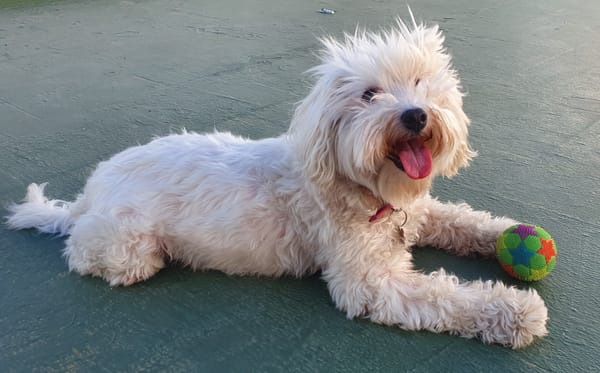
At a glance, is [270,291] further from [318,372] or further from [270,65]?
[270,65]

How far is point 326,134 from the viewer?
2502mm

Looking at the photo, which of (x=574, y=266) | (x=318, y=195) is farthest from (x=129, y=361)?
(x=574, y=266)

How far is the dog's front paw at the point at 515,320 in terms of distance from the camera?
237 cm

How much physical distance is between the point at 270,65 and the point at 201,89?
1.00 meters

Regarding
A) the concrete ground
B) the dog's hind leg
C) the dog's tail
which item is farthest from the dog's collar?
the dog's tail

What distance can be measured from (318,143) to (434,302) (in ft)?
2.82

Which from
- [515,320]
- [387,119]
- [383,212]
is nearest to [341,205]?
[383,212]

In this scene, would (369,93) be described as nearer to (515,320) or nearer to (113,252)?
(515,320)

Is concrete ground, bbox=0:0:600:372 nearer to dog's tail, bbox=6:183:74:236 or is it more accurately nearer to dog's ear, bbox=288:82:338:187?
dog's tail, bbox=6:183:74:236

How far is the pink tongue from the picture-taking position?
7.80ft

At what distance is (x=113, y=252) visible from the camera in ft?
9.50

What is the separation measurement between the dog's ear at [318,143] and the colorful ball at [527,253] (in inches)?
37.2

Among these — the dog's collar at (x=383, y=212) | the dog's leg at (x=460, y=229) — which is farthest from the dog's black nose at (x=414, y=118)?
the dog's leg at (x=460, y=229)

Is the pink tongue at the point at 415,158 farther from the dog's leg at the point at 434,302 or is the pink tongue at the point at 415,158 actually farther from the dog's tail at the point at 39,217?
the dog's tail at the point at 39,217
